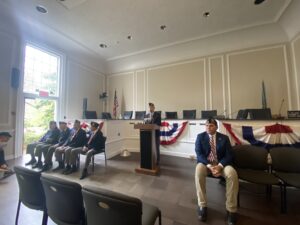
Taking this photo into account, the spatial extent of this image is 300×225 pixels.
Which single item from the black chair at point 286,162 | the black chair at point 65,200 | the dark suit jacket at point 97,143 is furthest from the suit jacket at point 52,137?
the black chair at point 286,162

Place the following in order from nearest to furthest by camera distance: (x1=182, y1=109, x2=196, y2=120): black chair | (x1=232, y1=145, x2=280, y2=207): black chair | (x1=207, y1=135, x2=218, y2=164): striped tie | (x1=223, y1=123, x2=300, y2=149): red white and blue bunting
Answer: (x1=232, y1=145, x2=280, y2=207): black chair → (x1=207, y1=135, x2=218, y2=164): striped tie → (x1=223, y1=123, x2=300, y2=149): red white and blue bunting → (x1=182, y1=109, x2=196, y2=120): black chair

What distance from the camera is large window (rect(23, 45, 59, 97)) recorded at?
16.1 feet

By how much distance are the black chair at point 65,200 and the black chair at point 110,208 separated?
5.8 inches

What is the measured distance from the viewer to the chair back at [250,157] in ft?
7.59

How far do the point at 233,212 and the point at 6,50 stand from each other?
21.0 ft

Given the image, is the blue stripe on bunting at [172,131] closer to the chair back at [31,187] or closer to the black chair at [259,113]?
the black chair at [259,113]

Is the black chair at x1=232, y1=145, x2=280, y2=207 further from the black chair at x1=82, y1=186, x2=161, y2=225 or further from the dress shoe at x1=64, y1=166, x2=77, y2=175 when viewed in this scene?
the dress shoe at x1=64, y1=166, x2=77, y2=175

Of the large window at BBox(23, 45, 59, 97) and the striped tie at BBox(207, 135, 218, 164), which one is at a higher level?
the large window at BBox(23, 45, 59, 97)

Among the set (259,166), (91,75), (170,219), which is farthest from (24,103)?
(259,166)

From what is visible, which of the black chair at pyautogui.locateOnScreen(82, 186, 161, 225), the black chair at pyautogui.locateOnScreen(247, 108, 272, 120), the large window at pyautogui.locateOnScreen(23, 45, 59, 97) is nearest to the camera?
the black chair at pyautogui.locateOnScreen(82, 186, 161, 225)

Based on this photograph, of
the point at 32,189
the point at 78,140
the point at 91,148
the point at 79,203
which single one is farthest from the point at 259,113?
the point at 32,189

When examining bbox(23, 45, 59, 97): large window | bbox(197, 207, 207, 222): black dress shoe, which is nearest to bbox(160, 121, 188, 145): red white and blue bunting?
bbox(197, 207, 207, 222): black dress shoe

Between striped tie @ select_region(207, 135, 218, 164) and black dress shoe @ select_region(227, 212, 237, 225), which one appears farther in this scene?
striped tie @ select_region(207, 135, 218, 164)

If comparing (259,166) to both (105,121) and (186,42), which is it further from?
(186,42)
